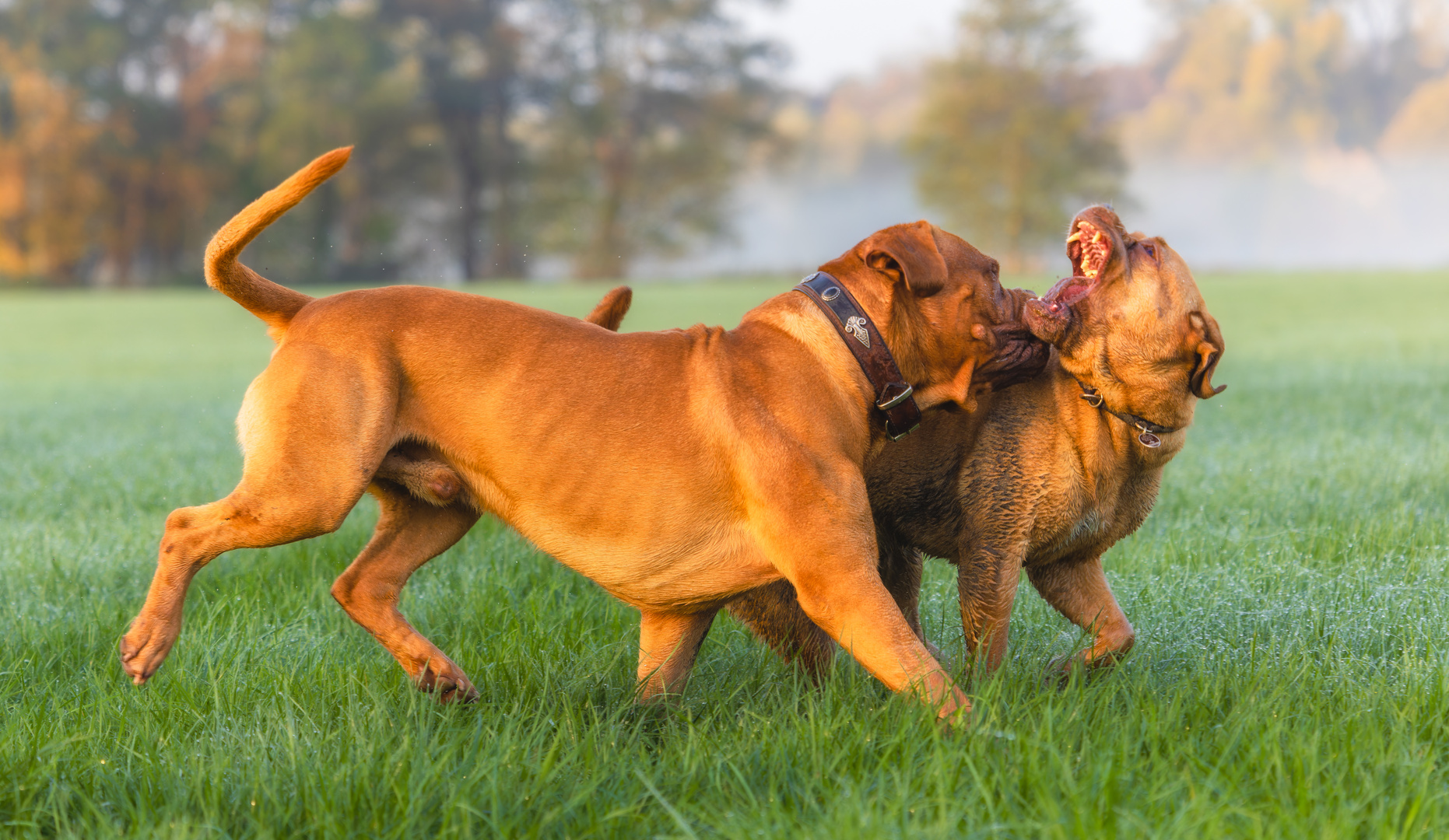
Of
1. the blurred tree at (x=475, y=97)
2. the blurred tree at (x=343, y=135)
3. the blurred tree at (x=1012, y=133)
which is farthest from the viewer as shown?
the blurred tree at (x=1012, y=133)

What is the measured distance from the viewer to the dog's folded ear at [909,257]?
338 centimetres

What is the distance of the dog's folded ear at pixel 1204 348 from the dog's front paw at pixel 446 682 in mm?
2339

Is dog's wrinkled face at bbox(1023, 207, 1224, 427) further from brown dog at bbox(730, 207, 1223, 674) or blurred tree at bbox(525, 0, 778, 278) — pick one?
blurred tree at bbox(525, 0, 778, 278)

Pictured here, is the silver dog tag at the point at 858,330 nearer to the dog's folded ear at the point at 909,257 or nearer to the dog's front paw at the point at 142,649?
the dog's folded ear at the point at 909,257

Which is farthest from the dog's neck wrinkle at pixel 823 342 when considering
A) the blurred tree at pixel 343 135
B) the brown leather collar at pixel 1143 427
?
the blurred tree at pixel 343 135

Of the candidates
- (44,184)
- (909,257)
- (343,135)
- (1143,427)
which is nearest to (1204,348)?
(1143,427)

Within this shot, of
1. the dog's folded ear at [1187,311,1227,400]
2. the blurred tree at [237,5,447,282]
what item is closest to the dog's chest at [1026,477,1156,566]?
the dog's folded ear at [1187,311,1227,400]

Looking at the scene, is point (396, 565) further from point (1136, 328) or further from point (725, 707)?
point (1136, 328)

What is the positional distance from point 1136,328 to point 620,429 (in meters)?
1.57

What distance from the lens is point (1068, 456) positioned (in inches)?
144

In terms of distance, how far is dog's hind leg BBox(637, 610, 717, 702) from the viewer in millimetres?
3545

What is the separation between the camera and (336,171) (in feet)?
11.4

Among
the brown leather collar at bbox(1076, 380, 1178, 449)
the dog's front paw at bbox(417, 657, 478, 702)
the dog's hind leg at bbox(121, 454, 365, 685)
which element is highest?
the brown leather collar at bbox(1076, 380, 1178, 449)

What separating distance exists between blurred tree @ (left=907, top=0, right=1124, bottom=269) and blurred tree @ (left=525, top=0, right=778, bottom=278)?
13.7m
